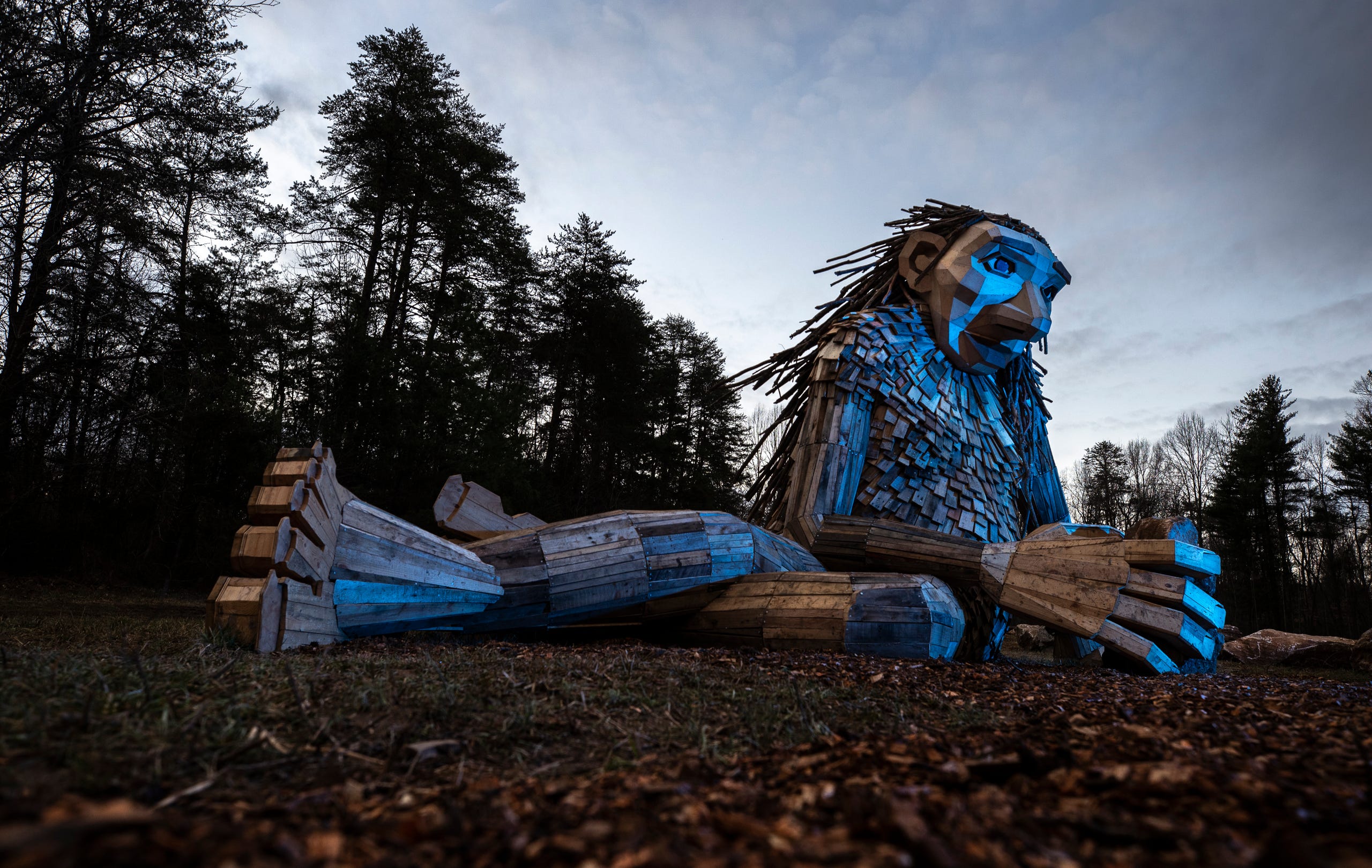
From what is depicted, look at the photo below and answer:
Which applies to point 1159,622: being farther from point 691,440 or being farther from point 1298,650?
point 691,440

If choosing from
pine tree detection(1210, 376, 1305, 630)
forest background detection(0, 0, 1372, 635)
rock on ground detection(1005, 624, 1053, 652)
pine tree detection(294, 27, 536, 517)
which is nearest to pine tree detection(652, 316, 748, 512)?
forest background detection(0, 0, 1372, 635)

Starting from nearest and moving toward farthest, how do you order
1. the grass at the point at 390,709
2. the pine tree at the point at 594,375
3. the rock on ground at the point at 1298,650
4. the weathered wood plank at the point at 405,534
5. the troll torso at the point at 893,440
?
the grass at the point at 390,709 → the weathered wood plank at the point at 405,534 → the troll torso at the point at 893,440 → the rock on ground at the point at 1298,650 → the pine tree at the point at 594,375

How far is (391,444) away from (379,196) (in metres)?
5.69

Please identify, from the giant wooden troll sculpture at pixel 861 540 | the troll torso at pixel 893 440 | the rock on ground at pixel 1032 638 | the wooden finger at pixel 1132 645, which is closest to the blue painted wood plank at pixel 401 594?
the giant wooden troll sculpture at pixel 861 540

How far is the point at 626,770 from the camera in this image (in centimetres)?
146

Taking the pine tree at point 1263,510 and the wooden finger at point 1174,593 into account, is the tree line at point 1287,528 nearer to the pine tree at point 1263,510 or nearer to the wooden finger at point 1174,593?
the pine tree at point 1263,510

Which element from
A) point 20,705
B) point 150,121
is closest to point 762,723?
point 20,705

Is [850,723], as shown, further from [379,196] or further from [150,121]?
[379,196]

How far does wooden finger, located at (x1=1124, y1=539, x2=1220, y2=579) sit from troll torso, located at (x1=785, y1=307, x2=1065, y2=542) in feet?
4.72

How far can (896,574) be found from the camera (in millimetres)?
3783

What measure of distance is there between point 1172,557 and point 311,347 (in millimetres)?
14129

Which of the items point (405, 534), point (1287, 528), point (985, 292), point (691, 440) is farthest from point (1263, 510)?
point (405, 534)

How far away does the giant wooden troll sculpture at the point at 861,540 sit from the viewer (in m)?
3.10

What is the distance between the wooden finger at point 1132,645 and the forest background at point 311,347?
284 cm
